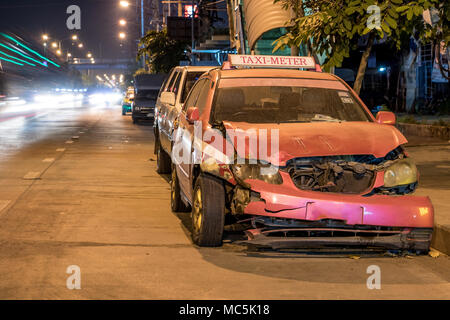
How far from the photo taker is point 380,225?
265 inches

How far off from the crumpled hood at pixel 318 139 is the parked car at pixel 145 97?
26.3 metres

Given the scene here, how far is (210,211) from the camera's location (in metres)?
7.07

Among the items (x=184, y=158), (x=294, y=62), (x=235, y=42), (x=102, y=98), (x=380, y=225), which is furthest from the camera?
(x=102, y=98)

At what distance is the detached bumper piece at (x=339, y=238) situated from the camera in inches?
267

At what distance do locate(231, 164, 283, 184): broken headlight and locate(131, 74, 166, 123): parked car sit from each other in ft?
88.5

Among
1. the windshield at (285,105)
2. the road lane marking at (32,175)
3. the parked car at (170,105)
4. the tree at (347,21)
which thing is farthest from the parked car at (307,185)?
the road lane marking at (32,175)

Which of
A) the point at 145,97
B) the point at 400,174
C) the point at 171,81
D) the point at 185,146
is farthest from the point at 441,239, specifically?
the point at 145,97

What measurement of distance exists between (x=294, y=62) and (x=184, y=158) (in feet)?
6.79

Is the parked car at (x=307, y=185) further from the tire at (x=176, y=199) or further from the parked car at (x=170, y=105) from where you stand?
the parked car at (x=170, y=105)

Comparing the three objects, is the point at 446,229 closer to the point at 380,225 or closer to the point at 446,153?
the point at 380,225

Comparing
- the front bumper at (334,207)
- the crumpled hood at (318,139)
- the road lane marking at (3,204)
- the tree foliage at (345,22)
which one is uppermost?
the tree foliage at (345,22)

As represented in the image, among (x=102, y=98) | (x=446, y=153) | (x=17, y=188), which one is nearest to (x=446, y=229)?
(x=17, y=188)

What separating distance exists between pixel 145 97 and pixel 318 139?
28112 mm

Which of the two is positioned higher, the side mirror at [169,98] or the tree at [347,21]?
the tree at [347,21]
